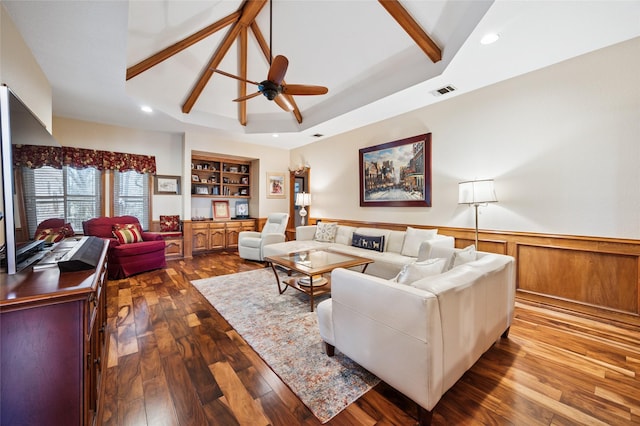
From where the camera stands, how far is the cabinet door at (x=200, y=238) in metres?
5.73

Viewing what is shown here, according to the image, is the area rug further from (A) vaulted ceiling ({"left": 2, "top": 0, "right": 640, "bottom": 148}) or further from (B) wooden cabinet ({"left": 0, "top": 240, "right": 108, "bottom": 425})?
(A) vaulted ceiling ({"left": 2, "top": 0, "right": 640, "bottom": 148})

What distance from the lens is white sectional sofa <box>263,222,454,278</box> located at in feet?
11.2

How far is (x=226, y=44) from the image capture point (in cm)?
365

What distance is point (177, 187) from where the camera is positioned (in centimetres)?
576

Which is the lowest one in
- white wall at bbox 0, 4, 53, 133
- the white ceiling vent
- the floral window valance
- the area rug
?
the area rug

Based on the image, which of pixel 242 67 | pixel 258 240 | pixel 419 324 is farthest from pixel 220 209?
pixel 419 324

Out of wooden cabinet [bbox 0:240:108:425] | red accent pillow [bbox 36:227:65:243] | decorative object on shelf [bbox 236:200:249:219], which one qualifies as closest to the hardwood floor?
wooden cabinet [bbox 0:240:108:425]

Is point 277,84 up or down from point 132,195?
up

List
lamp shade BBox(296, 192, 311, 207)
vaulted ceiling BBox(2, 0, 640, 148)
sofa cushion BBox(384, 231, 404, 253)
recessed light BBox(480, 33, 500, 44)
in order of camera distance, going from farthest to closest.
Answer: lamp shade BBox(296, 192, 311, 207) < sofa cushion BBox(384, 231, 404, 253) < recessed light BBox(480, 33, 500, 44) < vaulted ceiling BBox(2, 0, 640, 148)

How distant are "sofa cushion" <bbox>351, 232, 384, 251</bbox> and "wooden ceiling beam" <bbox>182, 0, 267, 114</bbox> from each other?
10.6 ft

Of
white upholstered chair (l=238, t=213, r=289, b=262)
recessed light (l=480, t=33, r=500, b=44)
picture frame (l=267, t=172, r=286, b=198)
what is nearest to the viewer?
recessed light (l=480, t=33, r=500, b=44)

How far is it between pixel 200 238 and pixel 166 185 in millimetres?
1443

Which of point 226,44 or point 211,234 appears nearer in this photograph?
point 226,44

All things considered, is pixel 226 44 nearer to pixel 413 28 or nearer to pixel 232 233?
pixel 413 28
